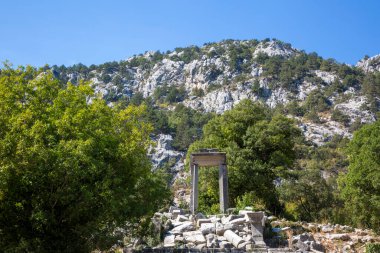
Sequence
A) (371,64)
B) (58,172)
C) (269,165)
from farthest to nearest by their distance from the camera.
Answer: (371,64) < (269,165) < (58,172)

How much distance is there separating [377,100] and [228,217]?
86952 millimetres

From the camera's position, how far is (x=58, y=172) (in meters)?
12.0

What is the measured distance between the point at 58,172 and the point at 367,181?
1939 cm

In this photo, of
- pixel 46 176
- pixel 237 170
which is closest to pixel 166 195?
pixel 46 176

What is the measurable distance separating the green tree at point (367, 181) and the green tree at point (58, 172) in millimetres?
14717

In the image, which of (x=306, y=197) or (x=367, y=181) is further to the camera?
(x=306, y=197)

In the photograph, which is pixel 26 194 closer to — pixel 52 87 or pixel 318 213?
pixel 52 87

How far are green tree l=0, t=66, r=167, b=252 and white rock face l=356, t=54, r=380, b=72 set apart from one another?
117768mm

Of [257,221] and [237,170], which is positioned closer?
[257,221]

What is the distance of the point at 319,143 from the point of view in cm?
8356

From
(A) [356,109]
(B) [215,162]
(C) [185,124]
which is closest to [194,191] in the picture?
(B) [215,162]

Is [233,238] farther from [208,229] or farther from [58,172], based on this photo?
[58,172]

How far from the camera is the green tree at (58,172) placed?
11.9 meters

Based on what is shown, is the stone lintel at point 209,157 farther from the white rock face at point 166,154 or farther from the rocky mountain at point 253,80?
the rocky mountain at point 253,80
